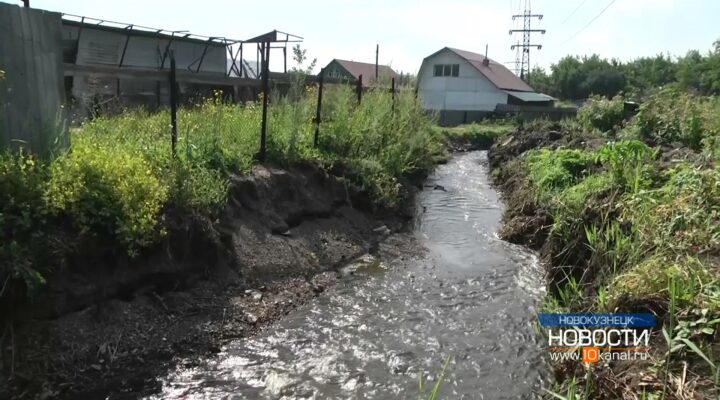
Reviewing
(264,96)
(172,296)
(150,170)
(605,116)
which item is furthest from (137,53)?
(605,116)

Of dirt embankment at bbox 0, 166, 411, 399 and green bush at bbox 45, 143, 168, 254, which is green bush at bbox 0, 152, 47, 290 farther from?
dirt embankment at bbox 0, 166, 411, 399

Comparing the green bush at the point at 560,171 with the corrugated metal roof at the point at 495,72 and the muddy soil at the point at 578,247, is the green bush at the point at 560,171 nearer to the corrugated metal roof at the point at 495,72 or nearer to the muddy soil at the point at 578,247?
the muddy soil at the point at 578,247

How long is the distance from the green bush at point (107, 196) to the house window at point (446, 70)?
128ft

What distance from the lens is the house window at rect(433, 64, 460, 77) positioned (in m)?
42.4

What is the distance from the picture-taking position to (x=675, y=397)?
139 inches

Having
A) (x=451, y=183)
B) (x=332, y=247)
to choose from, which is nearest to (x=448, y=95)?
(x=451, y=183)

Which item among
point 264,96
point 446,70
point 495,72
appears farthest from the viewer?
point 495,72

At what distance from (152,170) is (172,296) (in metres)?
1.67

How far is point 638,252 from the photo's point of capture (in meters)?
5.51

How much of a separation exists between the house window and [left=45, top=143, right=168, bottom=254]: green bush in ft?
128

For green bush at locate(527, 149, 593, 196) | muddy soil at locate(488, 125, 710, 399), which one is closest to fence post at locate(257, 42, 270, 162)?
muddy soil at locate(488, 125, 710, 399)

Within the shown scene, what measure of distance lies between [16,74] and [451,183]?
44.6 ft

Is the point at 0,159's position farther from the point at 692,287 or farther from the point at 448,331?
the point at 692,287

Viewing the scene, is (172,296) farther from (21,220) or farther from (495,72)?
(495,72)
